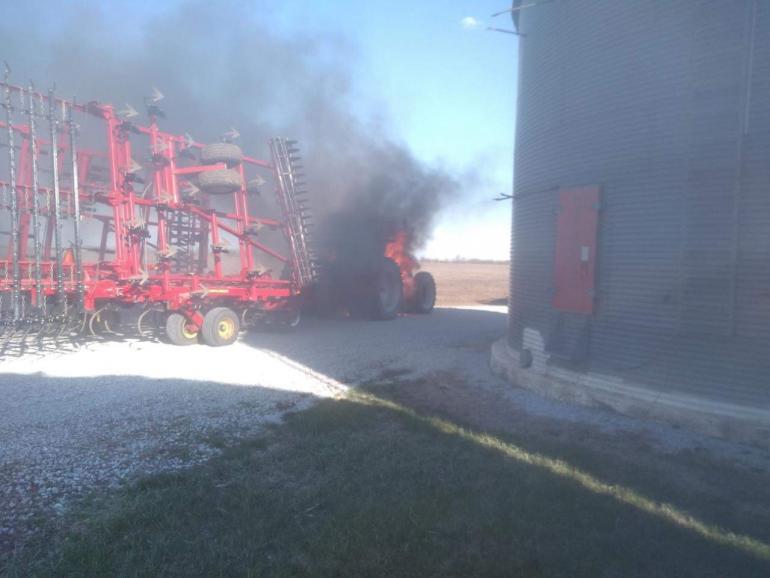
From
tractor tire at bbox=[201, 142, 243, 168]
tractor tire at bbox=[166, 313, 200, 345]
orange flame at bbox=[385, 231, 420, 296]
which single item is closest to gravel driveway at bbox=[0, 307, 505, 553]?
tractor tire at bbox=[166, 313, 200, 345]

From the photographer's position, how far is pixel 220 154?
12.1m

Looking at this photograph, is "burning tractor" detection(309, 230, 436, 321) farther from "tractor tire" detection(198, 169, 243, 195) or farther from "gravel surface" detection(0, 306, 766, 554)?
"tractor tire" detection(198, 169, 243, 195)

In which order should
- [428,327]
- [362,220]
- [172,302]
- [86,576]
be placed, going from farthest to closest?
[362,220] → [428,327] → [172,302] → [86,576]

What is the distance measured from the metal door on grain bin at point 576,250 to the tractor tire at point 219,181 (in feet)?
23.0

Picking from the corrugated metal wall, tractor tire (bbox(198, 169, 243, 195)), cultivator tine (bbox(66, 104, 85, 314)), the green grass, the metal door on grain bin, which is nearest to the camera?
the green grass

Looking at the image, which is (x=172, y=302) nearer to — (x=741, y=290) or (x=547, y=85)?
(x=547, y=85)

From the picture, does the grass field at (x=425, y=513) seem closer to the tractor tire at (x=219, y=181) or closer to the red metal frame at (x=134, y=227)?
the red metal frame at (x=134, y=227)

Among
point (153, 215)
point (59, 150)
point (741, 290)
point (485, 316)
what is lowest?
point (485, 316)

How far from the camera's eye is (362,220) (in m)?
16.3

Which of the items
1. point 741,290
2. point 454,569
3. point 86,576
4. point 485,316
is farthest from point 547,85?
point 485,316

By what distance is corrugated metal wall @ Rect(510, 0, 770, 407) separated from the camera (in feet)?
18.4

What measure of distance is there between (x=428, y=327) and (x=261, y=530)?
36.2 ft

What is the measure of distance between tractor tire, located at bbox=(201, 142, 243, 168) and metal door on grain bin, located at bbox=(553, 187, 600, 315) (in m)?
7.31

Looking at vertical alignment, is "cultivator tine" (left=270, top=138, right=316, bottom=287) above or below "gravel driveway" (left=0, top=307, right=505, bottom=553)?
above
